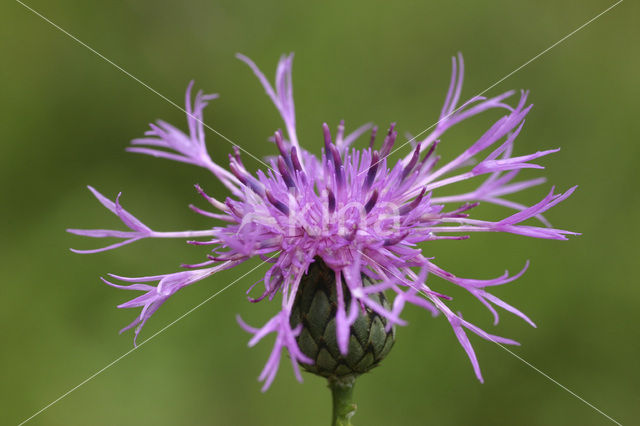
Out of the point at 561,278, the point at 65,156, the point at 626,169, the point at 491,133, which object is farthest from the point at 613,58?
the point at 65,156

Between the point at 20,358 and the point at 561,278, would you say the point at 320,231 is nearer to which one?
the point at 561,278

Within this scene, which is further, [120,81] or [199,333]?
[120,81]

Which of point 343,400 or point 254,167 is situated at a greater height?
point 254,167

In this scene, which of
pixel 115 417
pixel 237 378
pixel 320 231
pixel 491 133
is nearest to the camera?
pixel 320 231

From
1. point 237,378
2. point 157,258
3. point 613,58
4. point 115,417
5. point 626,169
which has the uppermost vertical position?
point 613,58

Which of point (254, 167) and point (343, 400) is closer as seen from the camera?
point (343, 400)

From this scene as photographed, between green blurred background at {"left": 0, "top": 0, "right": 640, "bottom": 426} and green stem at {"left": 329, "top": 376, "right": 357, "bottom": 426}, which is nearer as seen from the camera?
green stem at {"left": 329, "top": 376, "right": 357, "bottom": 426}

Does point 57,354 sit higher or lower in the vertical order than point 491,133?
lower

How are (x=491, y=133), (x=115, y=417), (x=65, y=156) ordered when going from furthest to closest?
(x=65, y=156) → (x=115, y=417) → (x=491, y=133)
